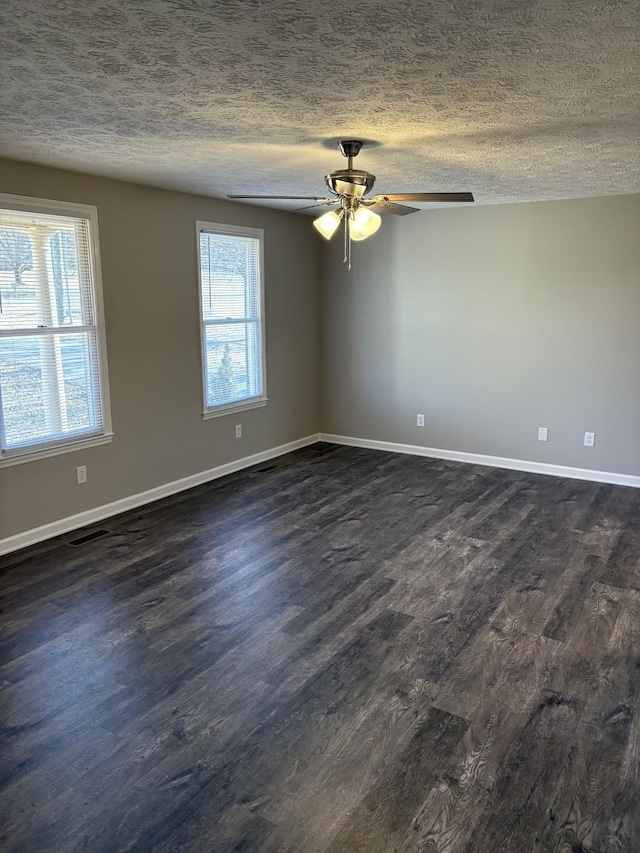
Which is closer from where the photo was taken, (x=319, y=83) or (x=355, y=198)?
(x=319, y=83)

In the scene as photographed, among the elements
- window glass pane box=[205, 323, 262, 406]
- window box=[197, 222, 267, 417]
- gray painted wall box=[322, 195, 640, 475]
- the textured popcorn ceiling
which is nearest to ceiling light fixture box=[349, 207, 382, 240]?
the textured popcorn ceiling

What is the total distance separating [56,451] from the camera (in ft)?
13.5

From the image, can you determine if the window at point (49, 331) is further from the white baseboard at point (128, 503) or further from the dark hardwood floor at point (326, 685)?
the dark hardwood floor at point (326, 685)

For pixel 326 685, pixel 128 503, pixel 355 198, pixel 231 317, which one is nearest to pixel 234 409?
pixel 231 317

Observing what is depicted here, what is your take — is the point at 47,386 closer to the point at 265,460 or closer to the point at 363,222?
the point at 363,222

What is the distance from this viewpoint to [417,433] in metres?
6.25

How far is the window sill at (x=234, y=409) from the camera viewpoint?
5346 millimetres

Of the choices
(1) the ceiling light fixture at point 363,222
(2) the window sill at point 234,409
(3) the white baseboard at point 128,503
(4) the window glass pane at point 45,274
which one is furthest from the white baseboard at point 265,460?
(1) the ceiling light fixture at point 363,222

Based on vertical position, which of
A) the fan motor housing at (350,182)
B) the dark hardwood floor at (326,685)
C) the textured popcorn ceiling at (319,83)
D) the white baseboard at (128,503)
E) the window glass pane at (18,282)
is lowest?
the dark hardwood floor at (326,685)

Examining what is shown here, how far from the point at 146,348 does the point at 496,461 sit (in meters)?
3.40

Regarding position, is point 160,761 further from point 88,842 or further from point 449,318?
point 449,318

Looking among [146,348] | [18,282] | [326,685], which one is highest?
[18,282]

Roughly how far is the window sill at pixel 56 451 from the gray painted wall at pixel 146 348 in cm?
4

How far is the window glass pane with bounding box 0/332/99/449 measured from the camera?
3.81 meters
